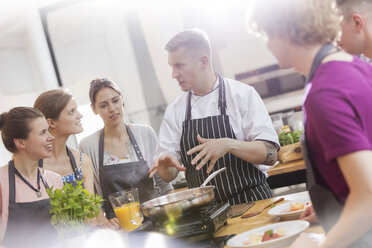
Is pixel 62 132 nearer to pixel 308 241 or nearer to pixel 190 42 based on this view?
pixel 190 42

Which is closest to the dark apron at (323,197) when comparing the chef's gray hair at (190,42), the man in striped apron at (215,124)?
the man in striped apron at (215,124)

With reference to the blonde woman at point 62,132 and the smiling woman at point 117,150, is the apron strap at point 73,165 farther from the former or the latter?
the smiling woman at point 117,150

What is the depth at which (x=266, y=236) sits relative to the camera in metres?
1.35

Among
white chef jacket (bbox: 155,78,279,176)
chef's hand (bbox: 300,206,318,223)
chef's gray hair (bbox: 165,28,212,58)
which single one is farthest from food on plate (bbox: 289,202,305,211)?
chef's gray hair (bbox: 165,28,212,58)

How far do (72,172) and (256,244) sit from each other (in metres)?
1.90

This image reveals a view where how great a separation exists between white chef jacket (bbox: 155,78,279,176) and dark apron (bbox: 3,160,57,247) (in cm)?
72

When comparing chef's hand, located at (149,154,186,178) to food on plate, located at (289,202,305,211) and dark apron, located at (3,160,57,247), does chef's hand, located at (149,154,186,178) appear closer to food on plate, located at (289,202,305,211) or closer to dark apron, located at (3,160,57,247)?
food on plate, located at (289,202,305,211)

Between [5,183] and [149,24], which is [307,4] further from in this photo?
[149,24]

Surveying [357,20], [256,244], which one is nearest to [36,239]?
[256,244]

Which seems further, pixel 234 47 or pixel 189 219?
pixel 234 47

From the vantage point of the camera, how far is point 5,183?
2.53 m

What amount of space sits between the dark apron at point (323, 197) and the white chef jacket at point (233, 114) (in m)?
1.10

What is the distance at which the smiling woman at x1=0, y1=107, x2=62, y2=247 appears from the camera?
2.41m

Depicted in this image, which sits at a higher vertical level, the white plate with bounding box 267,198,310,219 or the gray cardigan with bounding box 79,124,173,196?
the gray cardigan with bounding box 79,124,173,196
